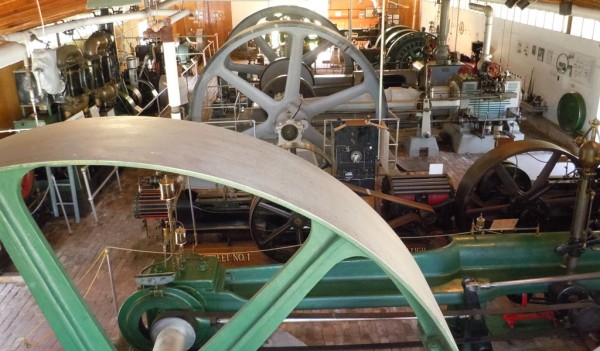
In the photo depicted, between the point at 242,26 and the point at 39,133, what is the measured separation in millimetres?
7165

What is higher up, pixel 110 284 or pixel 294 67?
pixel 294 67

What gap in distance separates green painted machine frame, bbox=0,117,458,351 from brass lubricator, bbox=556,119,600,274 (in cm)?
192

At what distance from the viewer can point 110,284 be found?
455cm

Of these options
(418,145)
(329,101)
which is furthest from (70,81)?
(418,145)

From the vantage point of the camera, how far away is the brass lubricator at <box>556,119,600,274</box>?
121 inches

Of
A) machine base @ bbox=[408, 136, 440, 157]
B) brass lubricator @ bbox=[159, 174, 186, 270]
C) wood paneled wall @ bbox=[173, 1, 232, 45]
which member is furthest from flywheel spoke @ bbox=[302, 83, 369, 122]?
wood paneled wall @ bbox=[173, 1, 232, 45]

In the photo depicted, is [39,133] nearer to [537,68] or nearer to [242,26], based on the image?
[242,26]

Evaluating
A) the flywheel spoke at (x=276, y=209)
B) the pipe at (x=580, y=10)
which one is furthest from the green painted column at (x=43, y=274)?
the pipe at (x=580, y=10)

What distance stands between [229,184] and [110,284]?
12.0 feet

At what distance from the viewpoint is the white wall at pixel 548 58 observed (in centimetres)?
819

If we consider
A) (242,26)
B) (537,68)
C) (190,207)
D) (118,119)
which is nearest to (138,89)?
(242,26)

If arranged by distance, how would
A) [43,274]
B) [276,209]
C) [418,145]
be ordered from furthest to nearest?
[418,145], [276,209], [43,274]

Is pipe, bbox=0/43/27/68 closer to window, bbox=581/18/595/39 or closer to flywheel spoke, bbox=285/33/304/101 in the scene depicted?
flywheel spoke, bbox=285/33/304/101

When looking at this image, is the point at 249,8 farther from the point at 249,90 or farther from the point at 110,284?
the point at 110,284
